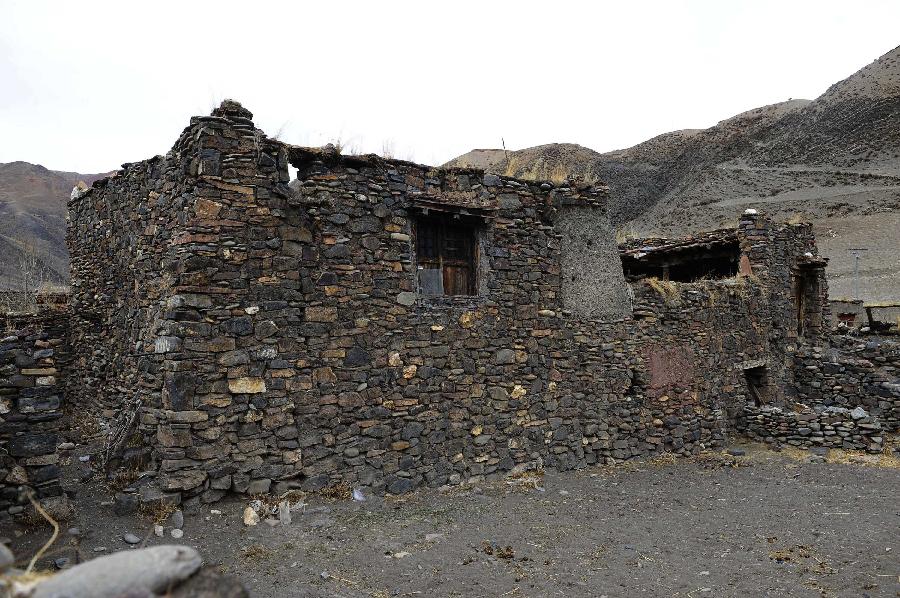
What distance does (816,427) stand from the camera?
11.5 meters

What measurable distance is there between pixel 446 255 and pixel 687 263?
31.7 feet

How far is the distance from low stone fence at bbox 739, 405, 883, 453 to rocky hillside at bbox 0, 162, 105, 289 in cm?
3533

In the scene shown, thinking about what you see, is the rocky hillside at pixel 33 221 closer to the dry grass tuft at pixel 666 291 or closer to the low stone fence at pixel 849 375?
the dry grass tuft at pixel 666 291

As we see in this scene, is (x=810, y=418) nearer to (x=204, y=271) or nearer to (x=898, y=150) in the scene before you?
(x=204, y=271)

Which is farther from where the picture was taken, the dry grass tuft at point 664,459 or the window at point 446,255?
the dry grass tuft at point 664,459

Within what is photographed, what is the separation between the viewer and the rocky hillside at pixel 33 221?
35531 mm

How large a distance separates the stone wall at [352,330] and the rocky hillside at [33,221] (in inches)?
1214

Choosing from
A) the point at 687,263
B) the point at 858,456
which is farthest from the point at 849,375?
the point at 687,263

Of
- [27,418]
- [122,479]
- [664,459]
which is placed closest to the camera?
[27,418]

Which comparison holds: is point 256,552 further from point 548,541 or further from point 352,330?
point 548,541

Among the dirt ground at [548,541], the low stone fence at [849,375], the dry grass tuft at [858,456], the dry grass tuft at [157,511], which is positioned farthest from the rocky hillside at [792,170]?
the dry grass tuft at [157,511]

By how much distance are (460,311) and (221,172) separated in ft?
12.4

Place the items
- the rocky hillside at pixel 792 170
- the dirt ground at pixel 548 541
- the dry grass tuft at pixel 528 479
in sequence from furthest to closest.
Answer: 1. the rocky hillside at pixel 792 170
2. the dry grass tuft at pixel 528 479
3. the dirt ground at pixel 548 541

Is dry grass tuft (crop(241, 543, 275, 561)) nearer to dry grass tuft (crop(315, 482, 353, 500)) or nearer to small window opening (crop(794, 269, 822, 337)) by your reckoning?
dry grass tuft (crop(315, 482, 353, 500))
